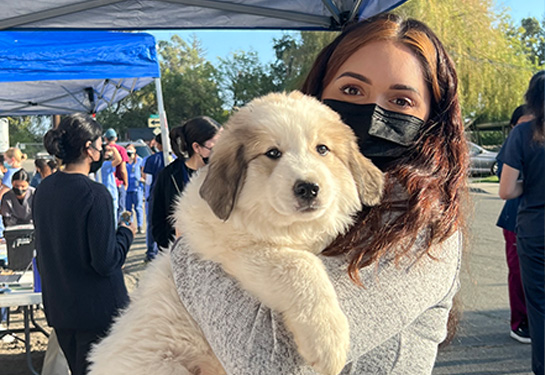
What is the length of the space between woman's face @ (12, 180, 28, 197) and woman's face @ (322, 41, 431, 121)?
21.7 ft

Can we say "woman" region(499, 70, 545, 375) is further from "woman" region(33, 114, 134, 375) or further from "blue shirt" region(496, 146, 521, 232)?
"woman" region(33, 114, 134, 375)

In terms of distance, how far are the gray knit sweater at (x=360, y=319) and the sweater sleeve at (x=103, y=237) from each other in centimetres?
220

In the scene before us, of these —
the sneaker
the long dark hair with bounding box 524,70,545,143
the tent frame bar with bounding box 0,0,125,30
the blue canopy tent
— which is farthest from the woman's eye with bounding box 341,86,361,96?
the sneaker


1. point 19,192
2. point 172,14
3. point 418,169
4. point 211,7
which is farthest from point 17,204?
point 418,169

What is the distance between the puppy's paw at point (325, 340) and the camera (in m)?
1.38

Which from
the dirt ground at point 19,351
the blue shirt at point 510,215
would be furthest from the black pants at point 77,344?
the blue shirt at point 510,215

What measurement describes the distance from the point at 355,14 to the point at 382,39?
79.0 inches

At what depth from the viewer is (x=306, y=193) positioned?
60.1 inches

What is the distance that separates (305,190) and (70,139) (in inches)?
116

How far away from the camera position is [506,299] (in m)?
6.73

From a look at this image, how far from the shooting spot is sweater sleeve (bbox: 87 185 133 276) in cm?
357

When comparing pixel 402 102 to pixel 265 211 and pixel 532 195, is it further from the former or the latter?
pixel 532 195

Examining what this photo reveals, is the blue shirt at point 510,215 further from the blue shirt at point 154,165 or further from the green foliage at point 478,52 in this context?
the green foliage at point 478,52

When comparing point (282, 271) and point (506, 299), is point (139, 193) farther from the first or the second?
point (282, 271)
